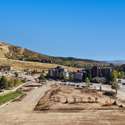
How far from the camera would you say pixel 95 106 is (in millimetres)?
86938

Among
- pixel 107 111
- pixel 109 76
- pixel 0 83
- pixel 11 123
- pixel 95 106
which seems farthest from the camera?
pixel 109 76

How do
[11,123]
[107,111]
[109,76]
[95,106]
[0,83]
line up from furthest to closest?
1. [109,76]
2. [0,83]
3. [95,106]
4. [107,111]
5. [11,123]

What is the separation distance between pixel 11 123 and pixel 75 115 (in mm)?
12276

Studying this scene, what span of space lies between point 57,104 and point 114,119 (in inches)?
825

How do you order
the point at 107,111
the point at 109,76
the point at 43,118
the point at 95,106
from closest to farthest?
the point at 43,118 < the point at 107,111 < the point at 95,106 < the point at 109,76

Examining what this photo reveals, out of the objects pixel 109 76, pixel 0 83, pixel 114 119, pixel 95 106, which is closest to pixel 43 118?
pixel 114 119

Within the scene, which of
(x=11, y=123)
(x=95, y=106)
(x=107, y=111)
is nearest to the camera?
(x=11, y=123)

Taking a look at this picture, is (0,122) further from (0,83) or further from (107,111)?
(0,83)

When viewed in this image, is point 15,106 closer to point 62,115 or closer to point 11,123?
point 62,115

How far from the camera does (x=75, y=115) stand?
75.8 meters

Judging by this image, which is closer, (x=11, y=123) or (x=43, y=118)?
(x=11, y=123)

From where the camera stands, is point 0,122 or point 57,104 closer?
point 0,122

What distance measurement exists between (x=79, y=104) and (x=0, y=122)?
2407 cm

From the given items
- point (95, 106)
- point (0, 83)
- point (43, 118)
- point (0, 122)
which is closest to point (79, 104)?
point (95, 106)
